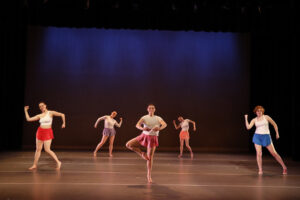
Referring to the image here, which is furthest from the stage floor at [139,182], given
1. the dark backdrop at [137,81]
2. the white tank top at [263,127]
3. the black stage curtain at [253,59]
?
the dark backdrop at [137,81]

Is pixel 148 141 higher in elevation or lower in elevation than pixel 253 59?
lower

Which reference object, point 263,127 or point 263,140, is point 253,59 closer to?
point 263,127

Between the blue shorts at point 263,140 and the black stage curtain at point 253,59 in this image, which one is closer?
the blue shorts at point 263,140

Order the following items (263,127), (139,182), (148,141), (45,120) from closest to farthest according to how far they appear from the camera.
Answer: (148,141)
(139,182)
(45,120)
(263,127)

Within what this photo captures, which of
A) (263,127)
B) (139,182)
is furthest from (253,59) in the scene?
(139,182)

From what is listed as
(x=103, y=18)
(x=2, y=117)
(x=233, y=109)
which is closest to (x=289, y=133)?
(x=233, y=109)

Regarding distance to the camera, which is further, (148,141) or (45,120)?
(45,120)

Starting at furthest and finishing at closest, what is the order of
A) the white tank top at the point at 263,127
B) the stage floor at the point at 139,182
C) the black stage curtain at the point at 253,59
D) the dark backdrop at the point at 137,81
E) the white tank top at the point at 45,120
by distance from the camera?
the dark backdrop at the point at 137,81 < the black stage curtain at the point at 253,59 < the white tank top at the point at 263,127 < the white tank top at the point at 45,120 < the stage floor at the point at 139,182

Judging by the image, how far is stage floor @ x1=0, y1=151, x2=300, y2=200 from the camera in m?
5.34

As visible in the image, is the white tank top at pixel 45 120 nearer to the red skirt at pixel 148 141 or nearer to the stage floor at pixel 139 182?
the stage floor at pixel 139 182

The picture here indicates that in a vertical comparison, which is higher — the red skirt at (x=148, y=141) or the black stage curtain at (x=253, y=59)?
the black stage curtain at (x=253, y=59)

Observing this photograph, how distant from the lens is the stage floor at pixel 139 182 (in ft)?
17.5

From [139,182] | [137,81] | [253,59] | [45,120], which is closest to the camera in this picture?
[139,182]

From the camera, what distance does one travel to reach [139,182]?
6.46 meters
